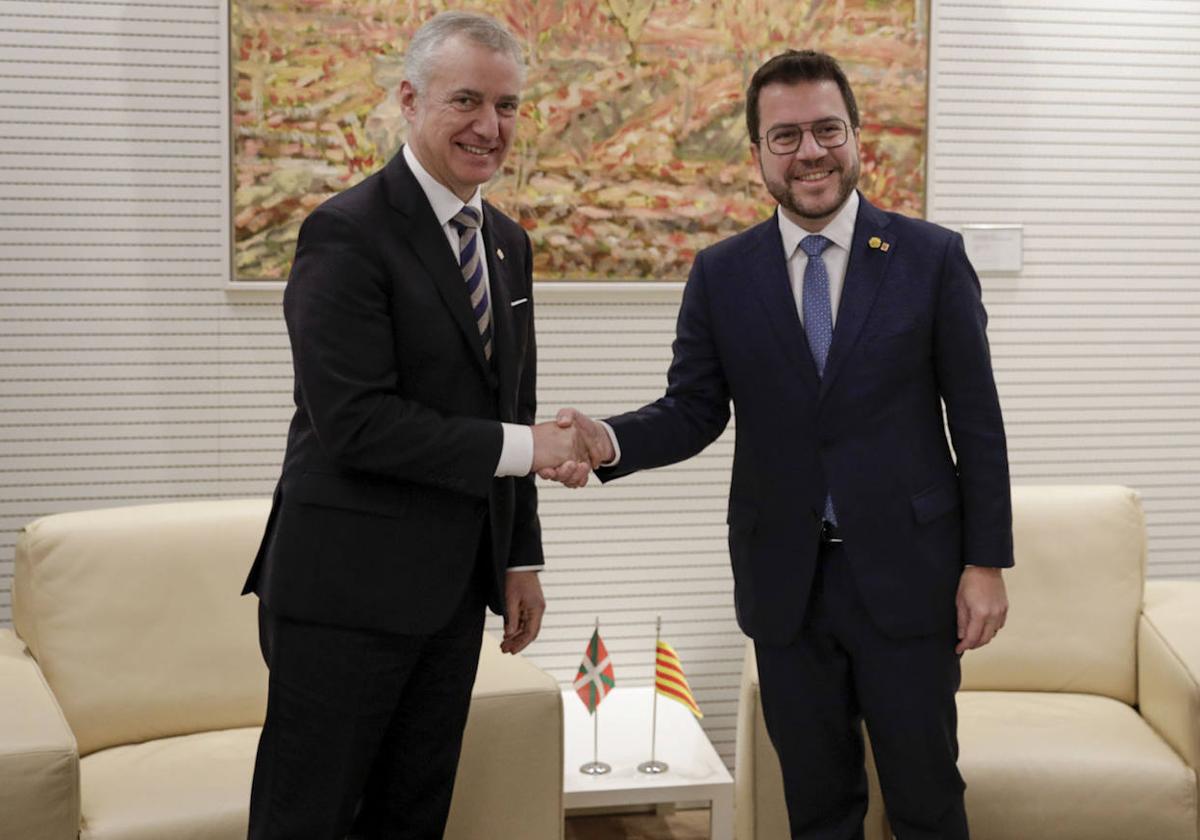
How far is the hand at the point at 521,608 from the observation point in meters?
2.50

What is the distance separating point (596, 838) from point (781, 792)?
776 mm

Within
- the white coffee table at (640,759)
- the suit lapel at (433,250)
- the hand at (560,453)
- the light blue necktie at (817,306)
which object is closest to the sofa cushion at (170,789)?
the white coffee table at (640,759)

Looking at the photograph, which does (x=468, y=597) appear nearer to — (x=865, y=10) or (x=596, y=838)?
(x=596, y=838)

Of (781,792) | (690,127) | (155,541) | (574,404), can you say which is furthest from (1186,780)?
(155,541)

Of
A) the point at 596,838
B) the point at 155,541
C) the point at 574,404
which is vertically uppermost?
the point at 574,404

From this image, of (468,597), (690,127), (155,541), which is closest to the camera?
(468,597)

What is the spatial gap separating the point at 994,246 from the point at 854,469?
178 centimetres

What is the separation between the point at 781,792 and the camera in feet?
10.0

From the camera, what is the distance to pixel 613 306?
3771mm

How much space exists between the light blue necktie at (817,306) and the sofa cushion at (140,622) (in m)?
1.51

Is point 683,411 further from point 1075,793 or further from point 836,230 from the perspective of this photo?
point 1075,793

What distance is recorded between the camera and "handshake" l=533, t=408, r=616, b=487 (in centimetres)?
234

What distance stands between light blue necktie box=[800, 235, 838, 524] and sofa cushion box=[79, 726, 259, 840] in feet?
4.44

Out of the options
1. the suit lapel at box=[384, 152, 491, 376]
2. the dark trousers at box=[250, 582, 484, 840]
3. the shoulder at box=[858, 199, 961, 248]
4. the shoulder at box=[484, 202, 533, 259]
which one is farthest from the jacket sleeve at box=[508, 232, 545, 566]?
the shoulder at box=[858, 199, 961, 248]
